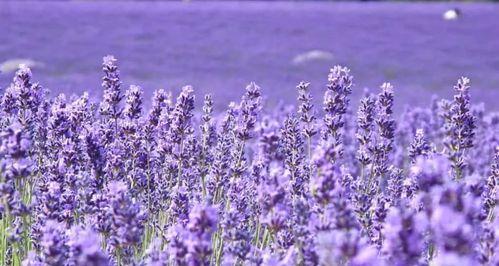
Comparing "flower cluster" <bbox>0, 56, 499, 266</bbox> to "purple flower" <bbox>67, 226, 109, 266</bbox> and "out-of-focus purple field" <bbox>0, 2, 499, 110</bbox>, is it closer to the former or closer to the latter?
"purple flower" <bbox>67, 226, 109, 266</bbox>

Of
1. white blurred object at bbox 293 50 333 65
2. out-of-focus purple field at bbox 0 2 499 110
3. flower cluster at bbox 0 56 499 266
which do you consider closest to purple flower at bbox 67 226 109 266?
flower cluster at bbox 0 56 499 266

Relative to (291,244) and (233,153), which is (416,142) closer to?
(233,153)

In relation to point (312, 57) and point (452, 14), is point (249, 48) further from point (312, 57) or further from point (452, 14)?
point (452, 14)

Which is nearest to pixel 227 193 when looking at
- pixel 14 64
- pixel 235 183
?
pixel 235 183

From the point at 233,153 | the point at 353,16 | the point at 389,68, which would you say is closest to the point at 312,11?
the point at 353,16

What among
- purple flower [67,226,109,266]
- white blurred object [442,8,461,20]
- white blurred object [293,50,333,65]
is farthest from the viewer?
white blurred object [442,8,461,20]

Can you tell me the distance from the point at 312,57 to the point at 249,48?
1507 millimetres

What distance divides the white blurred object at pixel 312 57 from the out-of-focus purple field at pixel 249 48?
2cm

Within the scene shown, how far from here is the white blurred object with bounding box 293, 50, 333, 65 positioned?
614 inches

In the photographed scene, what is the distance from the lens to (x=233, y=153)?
12.0 ft

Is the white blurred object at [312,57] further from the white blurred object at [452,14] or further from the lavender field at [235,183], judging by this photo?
the lavender field at [235,183]

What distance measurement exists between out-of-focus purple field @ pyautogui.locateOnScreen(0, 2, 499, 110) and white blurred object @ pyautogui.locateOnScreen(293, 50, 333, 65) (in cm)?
2

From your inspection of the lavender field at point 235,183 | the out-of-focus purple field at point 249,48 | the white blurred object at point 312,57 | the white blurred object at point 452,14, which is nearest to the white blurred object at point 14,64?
the out-of-focus purple field at point 249,48

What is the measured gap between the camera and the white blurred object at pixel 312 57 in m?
15.6
